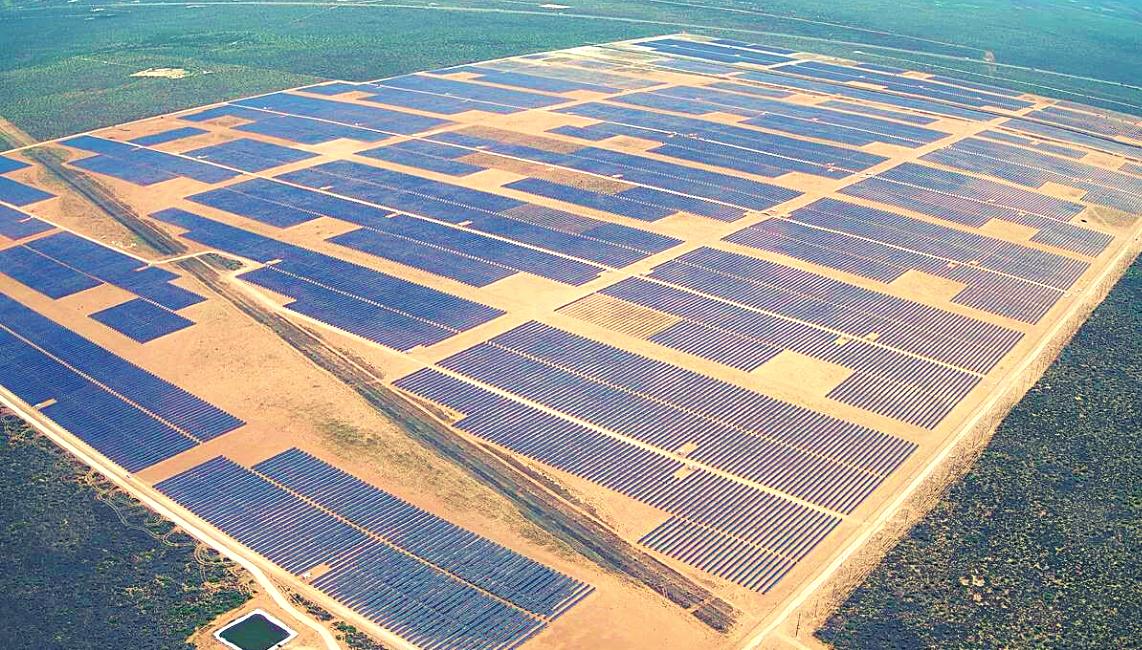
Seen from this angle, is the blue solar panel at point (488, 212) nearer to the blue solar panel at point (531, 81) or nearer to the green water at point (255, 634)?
the blue solar panel at point (531, 81)

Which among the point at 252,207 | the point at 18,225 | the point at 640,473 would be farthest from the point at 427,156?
the point at 640,473

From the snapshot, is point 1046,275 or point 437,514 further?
A: point 1046,275

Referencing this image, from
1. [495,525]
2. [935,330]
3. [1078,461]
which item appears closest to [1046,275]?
[935,330]

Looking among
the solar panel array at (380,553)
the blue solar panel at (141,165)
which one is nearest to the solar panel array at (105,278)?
the blue solar panel at (141,165)

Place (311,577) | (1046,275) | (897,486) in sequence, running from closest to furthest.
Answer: (311,577), (897,486), (1046,275)

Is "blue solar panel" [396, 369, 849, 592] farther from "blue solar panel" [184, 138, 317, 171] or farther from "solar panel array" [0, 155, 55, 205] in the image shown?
"solar panel array" [0, 155, 55, 205]

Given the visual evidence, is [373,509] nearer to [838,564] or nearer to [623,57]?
[838,564]
